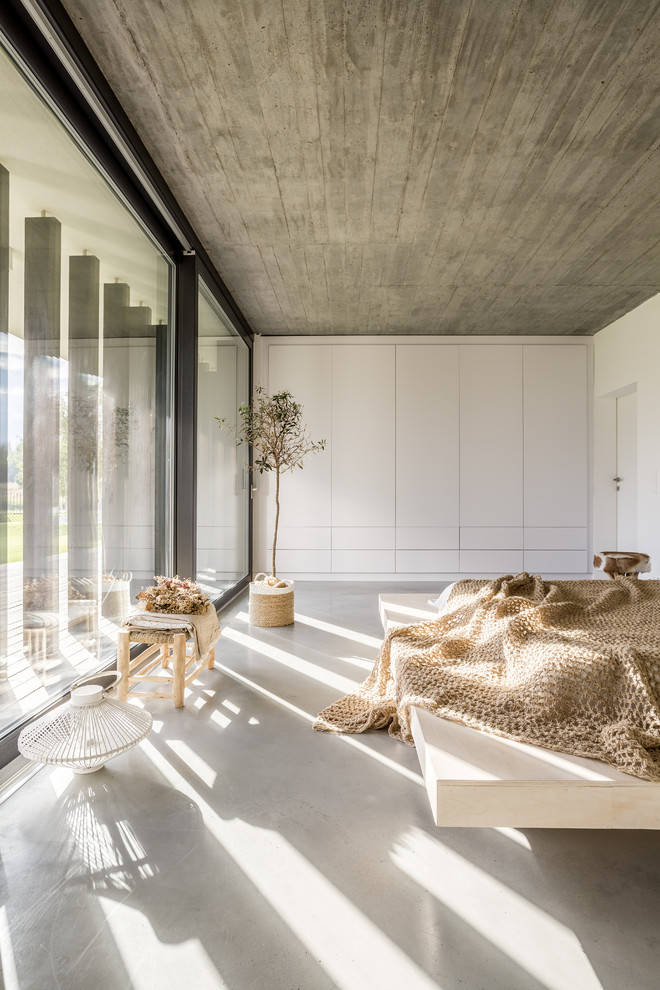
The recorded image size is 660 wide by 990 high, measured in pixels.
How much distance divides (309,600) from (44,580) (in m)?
3.19

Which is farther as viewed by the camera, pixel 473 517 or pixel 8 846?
pixel 473 517

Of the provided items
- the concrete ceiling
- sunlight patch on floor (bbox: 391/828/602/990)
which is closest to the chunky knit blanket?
sunlight patch on floor (bbox: 391/828/602/990)

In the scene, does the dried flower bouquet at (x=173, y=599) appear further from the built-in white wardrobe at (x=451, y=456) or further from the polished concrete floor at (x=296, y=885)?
the built-in white wardrobe at (x=451, y=456)

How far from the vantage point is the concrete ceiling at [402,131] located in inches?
85.0

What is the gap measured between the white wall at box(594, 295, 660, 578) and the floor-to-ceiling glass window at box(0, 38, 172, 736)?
172 inches

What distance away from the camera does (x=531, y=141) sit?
112 inches

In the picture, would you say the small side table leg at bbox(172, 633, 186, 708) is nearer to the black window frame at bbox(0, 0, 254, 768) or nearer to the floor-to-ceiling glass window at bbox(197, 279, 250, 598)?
the black window frame at bbox(0, 0, 254, 768)

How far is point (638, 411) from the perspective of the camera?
17.2 feet

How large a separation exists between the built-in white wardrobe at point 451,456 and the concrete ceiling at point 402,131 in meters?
1.52

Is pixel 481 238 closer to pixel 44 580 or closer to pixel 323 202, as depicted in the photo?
pixel 323 202

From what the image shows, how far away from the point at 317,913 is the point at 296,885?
103mm

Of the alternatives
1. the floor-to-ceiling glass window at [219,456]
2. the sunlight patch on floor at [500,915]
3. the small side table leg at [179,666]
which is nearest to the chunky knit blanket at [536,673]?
the sunlight patch on floor at [500,915]

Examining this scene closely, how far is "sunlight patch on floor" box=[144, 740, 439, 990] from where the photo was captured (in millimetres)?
1118

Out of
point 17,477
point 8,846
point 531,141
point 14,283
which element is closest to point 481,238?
point 531,141
